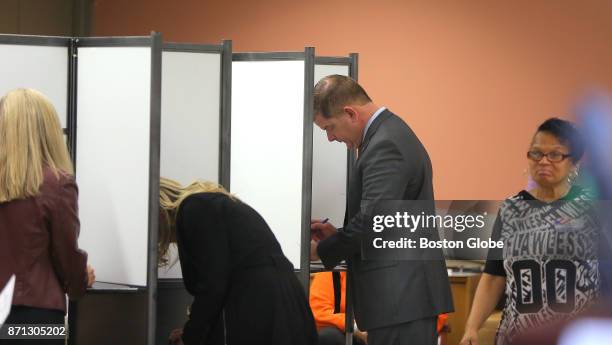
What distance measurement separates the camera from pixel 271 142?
10.8 feet

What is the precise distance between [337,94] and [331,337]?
5.27 feet

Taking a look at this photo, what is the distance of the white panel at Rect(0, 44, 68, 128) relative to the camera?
294cm

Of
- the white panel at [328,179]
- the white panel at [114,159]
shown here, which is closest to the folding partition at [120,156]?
the white panel at [114,159]

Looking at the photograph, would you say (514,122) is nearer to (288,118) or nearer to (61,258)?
(288,118)

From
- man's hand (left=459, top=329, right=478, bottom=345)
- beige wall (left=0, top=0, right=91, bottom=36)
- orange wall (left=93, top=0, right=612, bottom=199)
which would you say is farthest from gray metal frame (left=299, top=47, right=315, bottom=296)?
beige wall (left=0, top=0, right=91, bottom=36)

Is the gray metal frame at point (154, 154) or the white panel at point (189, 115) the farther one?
the white panel at point (189, 115)

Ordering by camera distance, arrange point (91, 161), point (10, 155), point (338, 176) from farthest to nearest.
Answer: point (338, 176), point (91, 161), point (10, 155)

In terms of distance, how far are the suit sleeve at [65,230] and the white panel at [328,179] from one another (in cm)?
119

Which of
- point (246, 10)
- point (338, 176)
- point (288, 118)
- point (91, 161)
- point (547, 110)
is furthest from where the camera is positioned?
point (246, 10)

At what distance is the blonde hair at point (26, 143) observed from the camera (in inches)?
96.0

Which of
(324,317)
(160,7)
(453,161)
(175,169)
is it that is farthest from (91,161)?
(160,7)

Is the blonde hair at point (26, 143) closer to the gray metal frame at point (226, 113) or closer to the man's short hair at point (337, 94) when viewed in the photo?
the gray metal frame at point (226, 113)

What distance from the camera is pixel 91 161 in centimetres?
294

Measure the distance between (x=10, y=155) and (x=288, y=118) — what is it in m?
1.11
